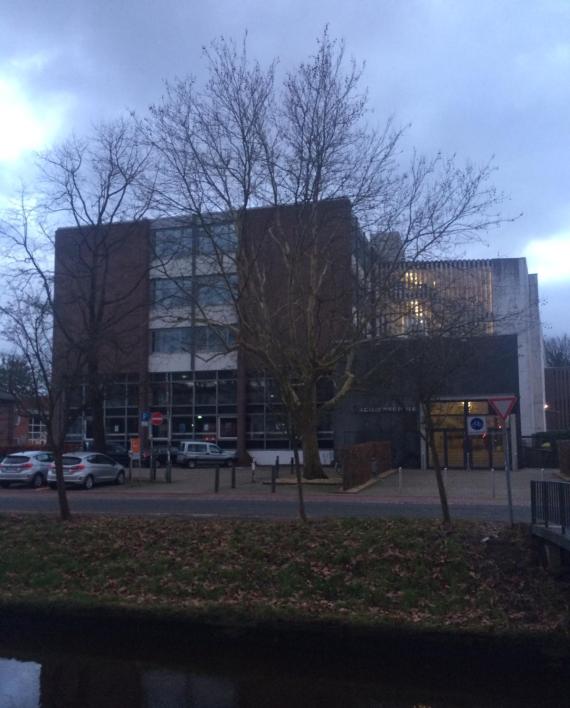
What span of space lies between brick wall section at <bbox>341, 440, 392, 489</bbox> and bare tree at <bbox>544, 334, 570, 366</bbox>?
5812 centimetres

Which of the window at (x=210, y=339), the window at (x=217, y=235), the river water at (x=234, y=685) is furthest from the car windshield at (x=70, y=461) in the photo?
→ the river water at (x=234, y=685)

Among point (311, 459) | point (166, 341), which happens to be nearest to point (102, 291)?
point (311, 459)

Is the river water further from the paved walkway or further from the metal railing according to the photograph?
the paved walkway

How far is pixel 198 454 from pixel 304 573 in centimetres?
3546

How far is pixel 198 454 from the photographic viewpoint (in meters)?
46.2

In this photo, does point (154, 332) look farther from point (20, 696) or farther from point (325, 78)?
point (20, 696)

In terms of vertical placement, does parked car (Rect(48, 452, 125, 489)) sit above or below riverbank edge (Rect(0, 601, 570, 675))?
above

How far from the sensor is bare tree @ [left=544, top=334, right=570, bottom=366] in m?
89.8

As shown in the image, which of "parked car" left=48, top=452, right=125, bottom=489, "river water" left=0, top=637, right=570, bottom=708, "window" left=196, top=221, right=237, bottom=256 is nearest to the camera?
"river water" left=0, top=637, right=570, bottom=708

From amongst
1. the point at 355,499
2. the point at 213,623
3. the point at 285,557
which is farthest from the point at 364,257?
the point at 213,623

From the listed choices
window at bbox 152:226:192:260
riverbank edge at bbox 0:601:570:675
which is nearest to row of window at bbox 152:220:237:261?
window at bbox 152:226:192:260

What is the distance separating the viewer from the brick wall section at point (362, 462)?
91.4ft

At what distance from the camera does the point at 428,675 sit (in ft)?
27.8

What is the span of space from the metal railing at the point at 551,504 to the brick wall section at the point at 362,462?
15.8 meters
